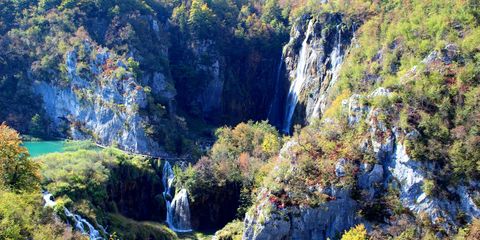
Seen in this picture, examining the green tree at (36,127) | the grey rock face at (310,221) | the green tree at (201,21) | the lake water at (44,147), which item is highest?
the green tree at (201,21)

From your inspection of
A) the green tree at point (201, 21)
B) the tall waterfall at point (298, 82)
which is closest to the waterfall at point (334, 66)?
the tall waterfall at point (298, 82)

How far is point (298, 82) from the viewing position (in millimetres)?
76438

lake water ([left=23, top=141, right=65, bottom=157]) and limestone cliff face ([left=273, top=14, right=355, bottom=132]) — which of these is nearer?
lake water ([left=23, top=141, right=65, bottom=157])

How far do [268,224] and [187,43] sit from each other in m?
50.2

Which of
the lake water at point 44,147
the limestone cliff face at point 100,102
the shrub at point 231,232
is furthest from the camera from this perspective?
the limestone cliff face at point 100,102

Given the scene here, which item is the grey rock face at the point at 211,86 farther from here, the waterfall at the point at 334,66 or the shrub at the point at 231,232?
the shrub at the point at 231,232

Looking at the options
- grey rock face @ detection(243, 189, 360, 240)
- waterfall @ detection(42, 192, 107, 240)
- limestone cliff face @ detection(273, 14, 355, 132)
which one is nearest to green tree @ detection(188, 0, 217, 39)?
limestone cliff face @ detection(273, 14, 355, 132)

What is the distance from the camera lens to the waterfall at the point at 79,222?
42.1m

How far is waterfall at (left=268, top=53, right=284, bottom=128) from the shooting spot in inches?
3236

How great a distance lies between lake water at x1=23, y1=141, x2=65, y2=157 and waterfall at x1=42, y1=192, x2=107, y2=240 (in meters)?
19.7

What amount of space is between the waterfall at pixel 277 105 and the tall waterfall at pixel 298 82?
3068 millimetres

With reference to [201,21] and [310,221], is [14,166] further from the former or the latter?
[201,21]

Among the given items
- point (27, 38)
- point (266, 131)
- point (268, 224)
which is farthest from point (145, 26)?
point (268, 224)

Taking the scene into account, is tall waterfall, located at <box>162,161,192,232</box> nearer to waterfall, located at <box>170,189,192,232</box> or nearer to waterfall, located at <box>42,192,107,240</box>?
waterfall, located at <box>170,189,192,232</box>
